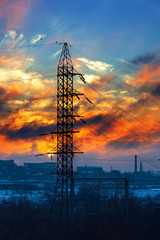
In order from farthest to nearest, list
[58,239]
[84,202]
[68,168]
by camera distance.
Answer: [84,202] < [68,168] < [58,239]

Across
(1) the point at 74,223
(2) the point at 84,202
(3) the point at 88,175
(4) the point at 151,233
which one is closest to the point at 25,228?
(1) the point at 74,223

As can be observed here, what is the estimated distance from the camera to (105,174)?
192m

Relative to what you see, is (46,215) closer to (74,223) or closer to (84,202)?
(74,223)

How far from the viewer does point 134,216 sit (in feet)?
136

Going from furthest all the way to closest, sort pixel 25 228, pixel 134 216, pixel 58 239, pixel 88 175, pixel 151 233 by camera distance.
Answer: pixel 88 175 < pixel 134 216 < pixel 25 228 < pixel 151 233 < pixel 58 239

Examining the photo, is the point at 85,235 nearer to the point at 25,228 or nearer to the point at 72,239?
the point at 72,239

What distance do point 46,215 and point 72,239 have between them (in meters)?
12.6

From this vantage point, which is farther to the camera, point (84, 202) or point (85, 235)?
point (84, 202)

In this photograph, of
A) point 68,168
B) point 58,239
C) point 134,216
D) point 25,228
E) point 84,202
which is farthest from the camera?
point 84,202

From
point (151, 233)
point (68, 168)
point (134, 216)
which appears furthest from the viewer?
point (134, 216)

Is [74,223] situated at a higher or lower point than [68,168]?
lower

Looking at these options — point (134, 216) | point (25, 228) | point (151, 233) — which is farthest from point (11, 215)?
point (151, 233)

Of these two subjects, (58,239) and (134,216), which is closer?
(58,239)

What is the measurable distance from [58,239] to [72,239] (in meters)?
1.15
